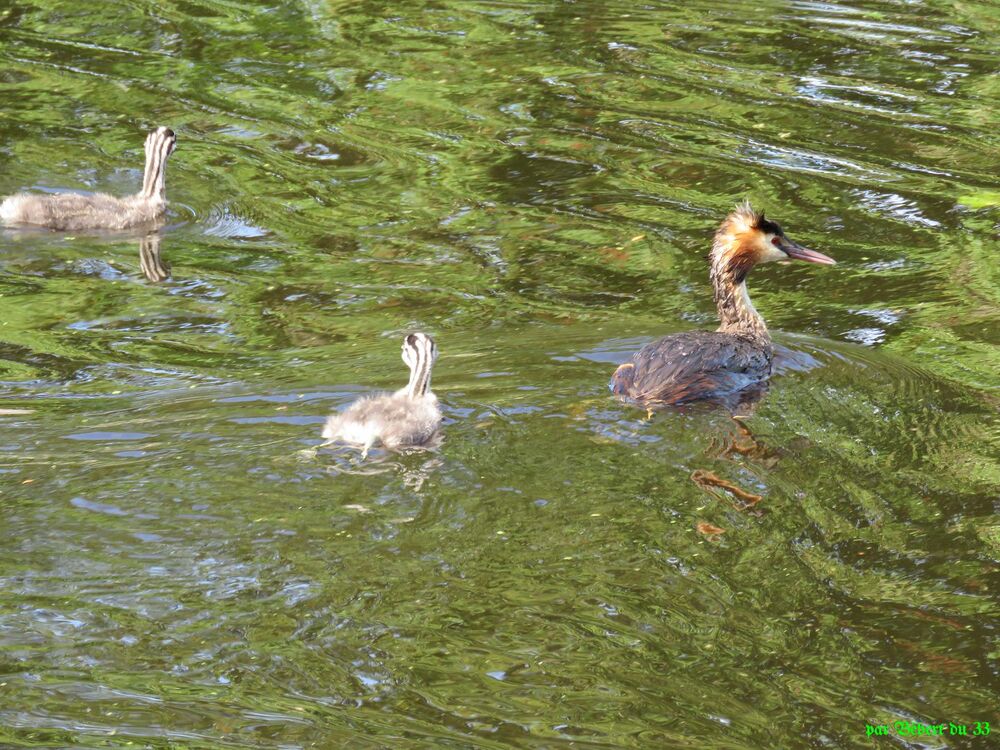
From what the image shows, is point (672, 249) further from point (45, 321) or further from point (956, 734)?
point (956, 734)

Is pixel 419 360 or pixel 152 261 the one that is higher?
pixel 419 360

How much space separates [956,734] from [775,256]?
15.3ft

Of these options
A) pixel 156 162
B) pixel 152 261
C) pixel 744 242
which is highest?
pixel 744 242

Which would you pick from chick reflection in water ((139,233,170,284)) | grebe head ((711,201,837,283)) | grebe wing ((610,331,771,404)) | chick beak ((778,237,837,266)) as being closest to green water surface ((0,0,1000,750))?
chick reflection in water ((139,233,170,284))

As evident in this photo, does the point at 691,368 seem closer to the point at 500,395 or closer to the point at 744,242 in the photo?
the point at 500,395

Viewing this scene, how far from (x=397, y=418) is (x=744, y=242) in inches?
118

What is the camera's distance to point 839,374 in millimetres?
8625

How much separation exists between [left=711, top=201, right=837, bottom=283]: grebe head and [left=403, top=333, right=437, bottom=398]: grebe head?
2.26 meters

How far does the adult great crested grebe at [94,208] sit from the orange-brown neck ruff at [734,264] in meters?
4.84

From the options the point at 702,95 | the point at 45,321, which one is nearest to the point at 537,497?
the point at 45,321

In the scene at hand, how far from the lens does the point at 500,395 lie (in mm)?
8023

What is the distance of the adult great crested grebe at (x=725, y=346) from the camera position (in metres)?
8.09

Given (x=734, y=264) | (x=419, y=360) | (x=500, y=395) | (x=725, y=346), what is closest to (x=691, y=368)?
(x=725, y=346)

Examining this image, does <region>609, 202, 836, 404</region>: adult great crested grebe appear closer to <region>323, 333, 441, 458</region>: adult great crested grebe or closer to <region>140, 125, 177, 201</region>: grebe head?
<region>323, 333, 441, 458</region>: adult great crested grebe
